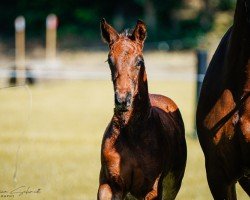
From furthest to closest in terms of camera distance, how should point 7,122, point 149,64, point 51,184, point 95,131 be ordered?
point 149,64 < point 7,122 < point 95,131 < point 51,184

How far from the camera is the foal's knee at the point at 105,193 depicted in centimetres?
460

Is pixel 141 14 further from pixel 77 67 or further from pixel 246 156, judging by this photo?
pixel 246 156

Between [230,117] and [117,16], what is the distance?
118ft

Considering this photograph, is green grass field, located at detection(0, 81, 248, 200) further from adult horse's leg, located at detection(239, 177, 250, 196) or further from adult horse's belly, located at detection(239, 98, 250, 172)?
adult horse's belly, located at detection(239, 98, 250, 172)

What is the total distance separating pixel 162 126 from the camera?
5234 mm

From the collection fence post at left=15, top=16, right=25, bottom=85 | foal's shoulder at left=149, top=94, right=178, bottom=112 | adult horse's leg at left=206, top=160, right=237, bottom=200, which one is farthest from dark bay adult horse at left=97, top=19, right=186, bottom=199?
fence post at left=15, top=16, right=25, bottom=85

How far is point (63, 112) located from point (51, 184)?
851 cm

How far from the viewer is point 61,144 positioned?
1079cm

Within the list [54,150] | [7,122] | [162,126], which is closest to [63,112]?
[7,122]

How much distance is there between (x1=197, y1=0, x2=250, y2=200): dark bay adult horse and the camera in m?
4.63

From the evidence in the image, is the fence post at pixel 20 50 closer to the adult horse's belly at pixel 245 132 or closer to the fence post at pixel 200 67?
the fence post at pixel 200 67

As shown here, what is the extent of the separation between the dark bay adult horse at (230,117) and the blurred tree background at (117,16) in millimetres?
29883

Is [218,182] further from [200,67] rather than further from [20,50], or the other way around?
[20,50]

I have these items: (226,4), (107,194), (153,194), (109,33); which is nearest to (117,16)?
(226,4)
